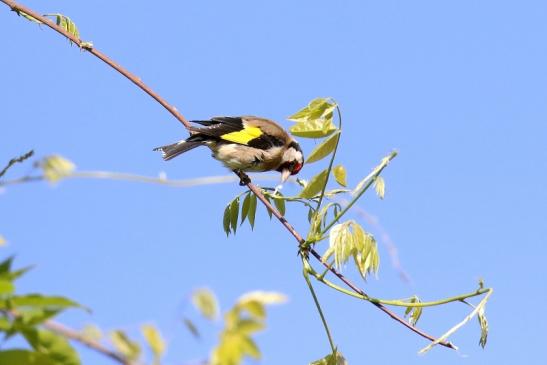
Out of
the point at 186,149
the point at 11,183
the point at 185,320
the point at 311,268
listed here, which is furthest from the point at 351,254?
the point at 186,149

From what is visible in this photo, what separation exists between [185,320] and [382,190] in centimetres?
197

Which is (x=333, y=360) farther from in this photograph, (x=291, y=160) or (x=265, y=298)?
(x=291, y=160)

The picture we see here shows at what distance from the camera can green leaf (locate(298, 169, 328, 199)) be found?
2904 mm

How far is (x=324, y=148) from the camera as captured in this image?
287 centimetres

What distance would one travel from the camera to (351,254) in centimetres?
293

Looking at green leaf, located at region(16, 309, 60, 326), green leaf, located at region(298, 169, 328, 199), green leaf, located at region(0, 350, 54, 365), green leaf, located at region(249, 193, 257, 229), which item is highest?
green leaf, located at region(249, 193, 257, 229)

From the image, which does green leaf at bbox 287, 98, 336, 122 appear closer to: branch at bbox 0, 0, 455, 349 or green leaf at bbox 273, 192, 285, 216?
branch at bbox 0, 0, 455, 349

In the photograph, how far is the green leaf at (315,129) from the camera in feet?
9.40

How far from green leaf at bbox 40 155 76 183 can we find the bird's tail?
5.73 meters

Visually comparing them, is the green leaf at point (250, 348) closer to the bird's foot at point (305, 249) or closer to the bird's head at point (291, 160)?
the bird's foot at point (305, 249)

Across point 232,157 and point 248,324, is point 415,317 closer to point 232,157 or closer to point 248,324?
point 248,324

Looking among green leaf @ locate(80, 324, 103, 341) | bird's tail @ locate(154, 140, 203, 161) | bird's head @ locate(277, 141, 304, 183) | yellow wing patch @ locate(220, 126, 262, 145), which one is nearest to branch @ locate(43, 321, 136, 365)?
green leaf @ locate(80, 324, 103, 341)

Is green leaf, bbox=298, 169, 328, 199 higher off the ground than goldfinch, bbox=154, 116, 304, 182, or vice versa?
goldfinch, bbox=154, 116, 304, 182

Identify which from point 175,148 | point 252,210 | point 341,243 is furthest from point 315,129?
point 175,148
